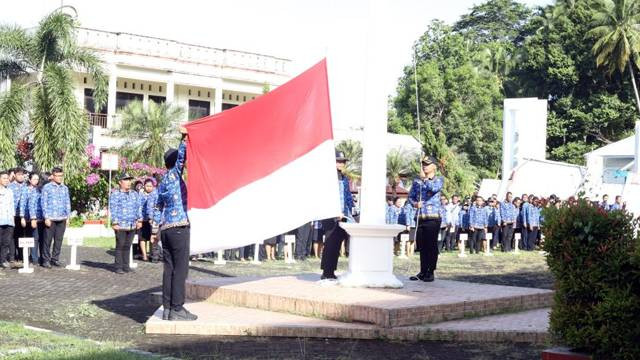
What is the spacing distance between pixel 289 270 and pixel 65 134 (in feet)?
36.8

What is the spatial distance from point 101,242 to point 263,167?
52.5 feet

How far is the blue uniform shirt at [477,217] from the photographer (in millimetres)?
27328

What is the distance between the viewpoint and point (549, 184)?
112 ft

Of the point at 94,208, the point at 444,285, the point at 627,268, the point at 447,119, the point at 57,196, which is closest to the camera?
the point at 627,268

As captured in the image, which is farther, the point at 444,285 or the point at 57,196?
the point at 57,196

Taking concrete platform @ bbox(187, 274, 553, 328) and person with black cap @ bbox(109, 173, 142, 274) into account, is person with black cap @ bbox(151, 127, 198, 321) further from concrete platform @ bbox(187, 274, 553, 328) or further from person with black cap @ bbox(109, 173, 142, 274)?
person with black cap @ bbox(109, 173, 142, 274)

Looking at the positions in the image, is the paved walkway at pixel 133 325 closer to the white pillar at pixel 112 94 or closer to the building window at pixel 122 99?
the white pillar at pixel 112 94

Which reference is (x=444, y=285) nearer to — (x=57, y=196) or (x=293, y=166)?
(x=293, y=166)

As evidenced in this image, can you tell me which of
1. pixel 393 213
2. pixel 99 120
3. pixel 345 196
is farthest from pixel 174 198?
pixel 99 120

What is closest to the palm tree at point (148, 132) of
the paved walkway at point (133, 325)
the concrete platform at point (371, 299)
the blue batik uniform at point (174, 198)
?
the paved walkway at point (133, 325)

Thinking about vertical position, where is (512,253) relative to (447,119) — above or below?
below

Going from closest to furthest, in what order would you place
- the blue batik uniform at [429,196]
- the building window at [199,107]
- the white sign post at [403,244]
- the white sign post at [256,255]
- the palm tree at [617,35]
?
1. the blue batik uniform at [429,196]
2. the white sign post at [256,255]
3. the white sign post at [403,244]
4. the building window at [199,107]
5. the palm tree at [617,35]

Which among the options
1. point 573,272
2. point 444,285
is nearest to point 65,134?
point 444,285

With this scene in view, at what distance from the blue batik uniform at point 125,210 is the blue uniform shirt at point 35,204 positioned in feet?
4.52
